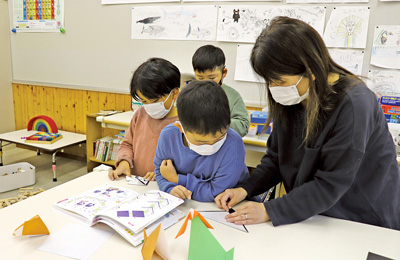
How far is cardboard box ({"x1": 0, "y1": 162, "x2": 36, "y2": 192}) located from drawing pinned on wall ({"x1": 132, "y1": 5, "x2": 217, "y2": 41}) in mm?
1766

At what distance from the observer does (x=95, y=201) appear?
1023 mm

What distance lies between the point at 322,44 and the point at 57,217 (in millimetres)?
956

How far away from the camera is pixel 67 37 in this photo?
3578mm

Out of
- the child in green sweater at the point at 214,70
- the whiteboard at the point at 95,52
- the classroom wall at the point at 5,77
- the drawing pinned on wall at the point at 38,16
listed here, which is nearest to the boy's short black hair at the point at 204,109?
the child in green sweater at the point at 214,70

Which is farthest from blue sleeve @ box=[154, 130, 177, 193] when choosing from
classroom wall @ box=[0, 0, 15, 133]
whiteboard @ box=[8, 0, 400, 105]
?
classroom wall @ box=[0, 0, 15, 133]

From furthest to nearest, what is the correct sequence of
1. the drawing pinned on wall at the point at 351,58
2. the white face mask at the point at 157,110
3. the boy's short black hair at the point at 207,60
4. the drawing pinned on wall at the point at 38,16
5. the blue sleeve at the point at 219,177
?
the drawing pinned on wall at the point at 38,16, the drawing pinned on wall at the point at 351,58, the boy's short black hair at the point at 207,60, the white face mask at the point at 157,110, the blue sleeve at the point at 219,177

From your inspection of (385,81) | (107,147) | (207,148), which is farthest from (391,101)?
(107,147)

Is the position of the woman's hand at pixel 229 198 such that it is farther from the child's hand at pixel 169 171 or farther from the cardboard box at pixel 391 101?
the cardboard box at pixel 391 101

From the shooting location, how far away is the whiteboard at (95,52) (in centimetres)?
297

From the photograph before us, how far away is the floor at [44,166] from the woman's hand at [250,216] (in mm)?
2590

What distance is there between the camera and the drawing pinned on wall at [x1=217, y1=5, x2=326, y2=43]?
97.2 inches

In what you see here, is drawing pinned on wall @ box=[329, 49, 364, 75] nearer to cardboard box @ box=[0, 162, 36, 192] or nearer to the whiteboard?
the whiteboard

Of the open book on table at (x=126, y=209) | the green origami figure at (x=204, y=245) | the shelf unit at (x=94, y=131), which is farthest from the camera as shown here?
the shelf unit at (x=94, y=131)

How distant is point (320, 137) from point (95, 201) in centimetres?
76
